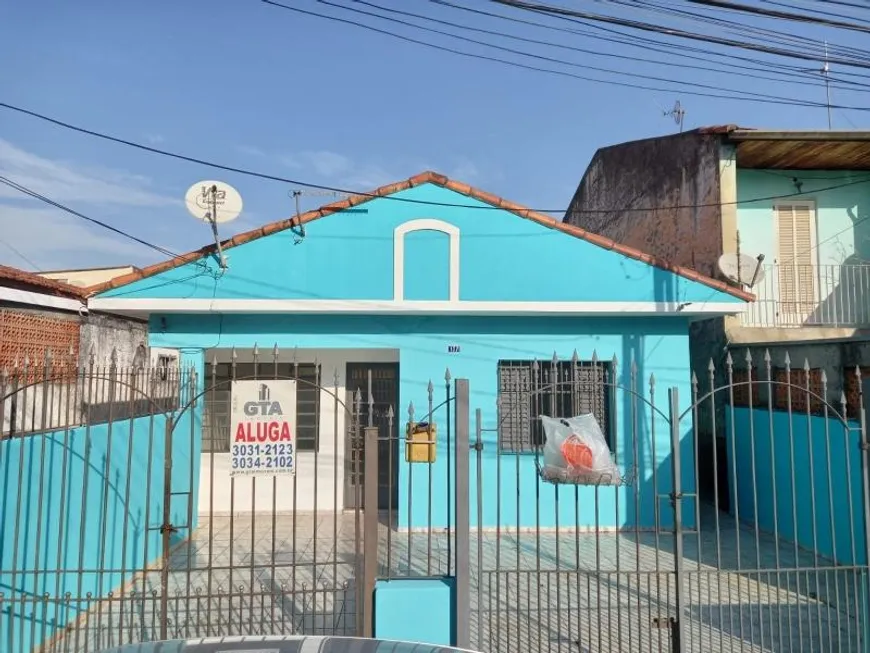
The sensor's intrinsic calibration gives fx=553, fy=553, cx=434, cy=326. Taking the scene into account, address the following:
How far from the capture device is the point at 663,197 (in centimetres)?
1154

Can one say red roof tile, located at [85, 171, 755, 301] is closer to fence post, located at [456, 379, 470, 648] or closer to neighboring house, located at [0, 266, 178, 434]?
neighboring house, located at [0, 266, 178, 434]

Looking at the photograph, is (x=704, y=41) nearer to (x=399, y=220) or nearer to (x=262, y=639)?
(x=399, y=220)

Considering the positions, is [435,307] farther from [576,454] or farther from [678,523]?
[678,523]

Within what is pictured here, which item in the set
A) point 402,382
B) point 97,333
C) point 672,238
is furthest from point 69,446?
point 672,238

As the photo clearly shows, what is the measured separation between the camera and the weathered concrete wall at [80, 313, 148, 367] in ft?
22.4

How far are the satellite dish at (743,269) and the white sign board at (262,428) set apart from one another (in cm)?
735

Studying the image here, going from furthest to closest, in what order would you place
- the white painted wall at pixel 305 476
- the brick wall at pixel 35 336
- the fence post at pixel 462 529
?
the white painted wall at pixel 305 476 → the brick wall at pixel 35 336 → the fence post at pixel 462 529

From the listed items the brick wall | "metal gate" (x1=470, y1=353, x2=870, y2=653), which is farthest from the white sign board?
the brick wall

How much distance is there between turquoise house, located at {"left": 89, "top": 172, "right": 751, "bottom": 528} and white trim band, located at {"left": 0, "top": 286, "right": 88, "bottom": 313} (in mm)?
927

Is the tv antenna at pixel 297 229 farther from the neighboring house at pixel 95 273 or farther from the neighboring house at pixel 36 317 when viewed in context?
the neighboring house at pixel 95 273

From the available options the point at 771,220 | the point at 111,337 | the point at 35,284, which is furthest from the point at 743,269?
the point at 35,284

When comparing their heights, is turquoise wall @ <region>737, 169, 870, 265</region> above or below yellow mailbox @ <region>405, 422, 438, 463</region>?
above

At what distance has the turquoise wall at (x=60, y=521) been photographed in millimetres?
3898

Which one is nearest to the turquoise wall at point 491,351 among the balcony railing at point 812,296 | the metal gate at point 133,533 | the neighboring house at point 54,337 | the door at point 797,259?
the neighboring house at point 54,337
